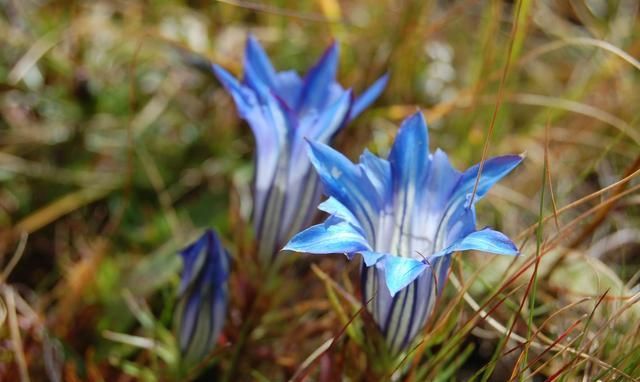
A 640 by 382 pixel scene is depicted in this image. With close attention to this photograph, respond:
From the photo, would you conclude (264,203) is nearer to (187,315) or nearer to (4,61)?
(187,315)

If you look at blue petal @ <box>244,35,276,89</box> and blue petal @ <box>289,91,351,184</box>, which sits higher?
blue petal @ <box>244,35,276,89</box>

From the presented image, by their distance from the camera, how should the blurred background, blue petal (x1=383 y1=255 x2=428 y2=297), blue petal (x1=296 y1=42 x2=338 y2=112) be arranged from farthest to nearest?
the blurred background
blue petal (x1=296 y1=42 x2=338 y2=112)
blue petal (x1=383 y1=255 x2=428 y2=297)

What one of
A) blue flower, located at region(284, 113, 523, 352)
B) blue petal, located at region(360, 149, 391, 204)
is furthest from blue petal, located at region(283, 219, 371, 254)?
blue petal, located at region(360, 149, 391, 204)

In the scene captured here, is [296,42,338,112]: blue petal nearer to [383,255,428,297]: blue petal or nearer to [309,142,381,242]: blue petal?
[309,142,381,242]: blue petal

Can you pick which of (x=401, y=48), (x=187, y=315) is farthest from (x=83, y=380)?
(x=401, y=48)

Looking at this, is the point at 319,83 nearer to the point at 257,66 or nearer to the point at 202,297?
the point at 257,66

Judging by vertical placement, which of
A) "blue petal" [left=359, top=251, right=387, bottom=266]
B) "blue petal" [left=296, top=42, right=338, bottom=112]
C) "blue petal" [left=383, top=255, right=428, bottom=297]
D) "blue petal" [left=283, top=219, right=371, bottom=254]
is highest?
"blue petal" [left=296, top=42, right=338, bottom=112]

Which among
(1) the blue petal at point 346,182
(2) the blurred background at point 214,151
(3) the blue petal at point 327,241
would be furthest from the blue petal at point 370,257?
(2) the blurred background at point 214,151

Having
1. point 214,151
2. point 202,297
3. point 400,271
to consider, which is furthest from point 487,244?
point 214,151
